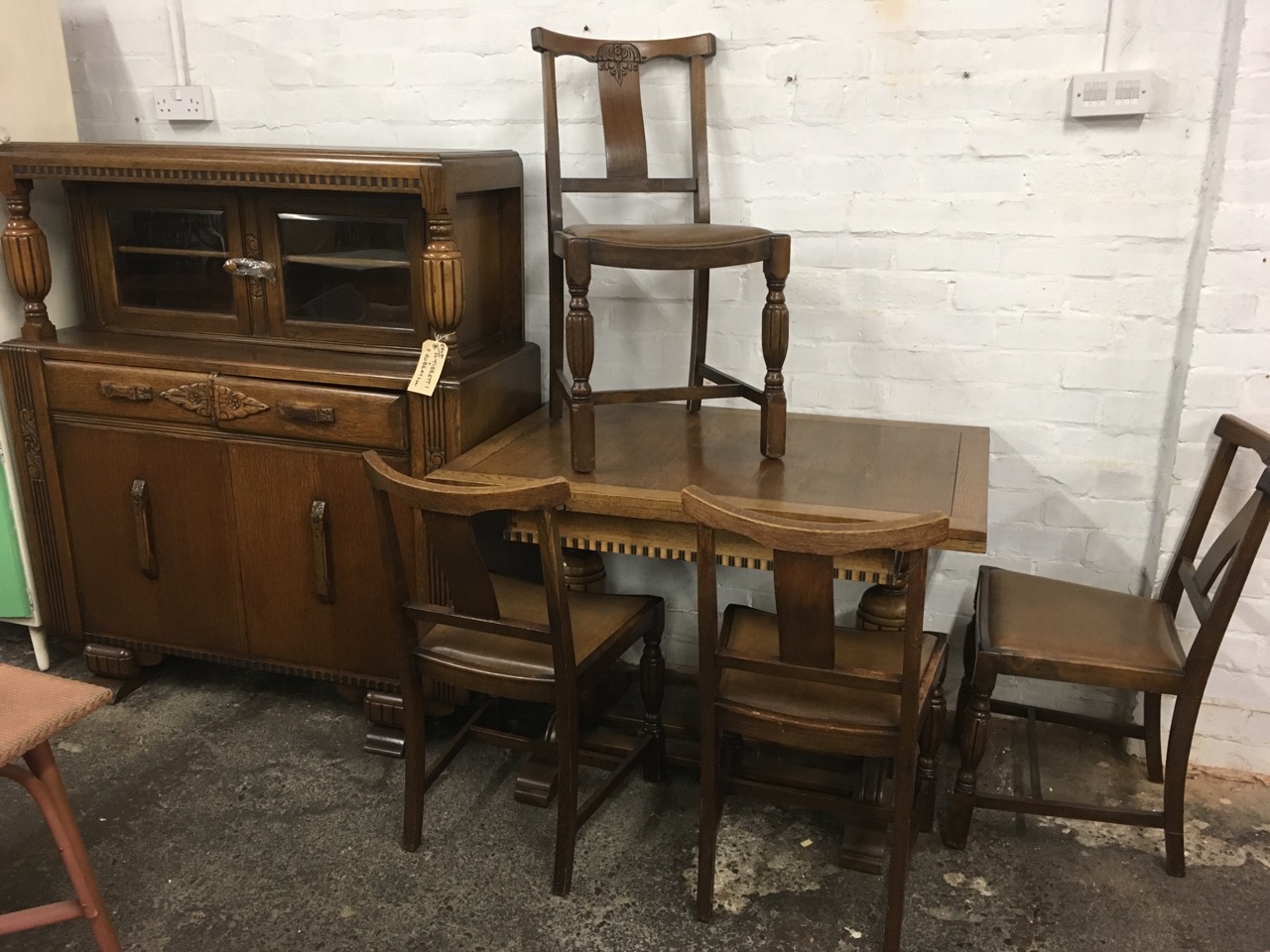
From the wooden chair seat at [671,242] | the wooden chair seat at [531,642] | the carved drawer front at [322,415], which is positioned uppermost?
the wooden chair seat at [671,242]

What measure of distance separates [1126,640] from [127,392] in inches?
86.9

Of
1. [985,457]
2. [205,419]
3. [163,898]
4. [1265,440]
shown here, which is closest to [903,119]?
[985,457]

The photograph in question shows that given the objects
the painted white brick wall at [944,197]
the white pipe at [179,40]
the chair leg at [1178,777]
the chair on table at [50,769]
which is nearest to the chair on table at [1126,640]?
the chair leg at [1178,777]

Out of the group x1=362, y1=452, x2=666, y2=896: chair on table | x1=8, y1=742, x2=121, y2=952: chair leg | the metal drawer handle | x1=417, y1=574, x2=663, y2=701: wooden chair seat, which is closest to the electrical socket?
the metal drawer handle

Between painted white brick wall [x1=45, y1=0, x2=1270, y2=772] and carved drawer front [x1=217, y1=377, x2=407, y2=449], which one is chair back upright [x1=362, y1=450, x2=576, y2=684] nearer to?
carved drawer front [x1=217, y1=377, x2=407, y2=449]

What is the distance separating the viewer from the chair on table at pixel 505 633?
68.3 inches

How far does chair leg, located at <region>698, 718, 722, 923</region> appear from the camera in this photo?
1.81 meters

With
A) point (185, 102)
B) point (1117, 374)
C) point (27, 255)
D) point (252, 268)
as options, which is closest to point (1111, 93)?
point (1117, 374)

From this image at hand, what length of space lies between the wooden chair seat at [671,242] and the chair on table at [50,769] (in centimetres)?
115

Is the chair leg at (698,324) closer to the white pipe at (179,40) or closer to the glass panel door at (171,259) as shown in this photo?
the glass panel door at (171,259)

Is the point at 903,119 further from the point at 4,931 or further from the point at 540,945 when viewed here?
the point at 4,931

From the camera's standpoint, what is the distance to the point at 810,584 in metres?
1.59

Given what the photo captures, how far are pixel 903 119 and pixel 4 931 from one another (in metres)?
2.27

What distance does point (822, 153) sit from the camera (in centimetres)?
236
